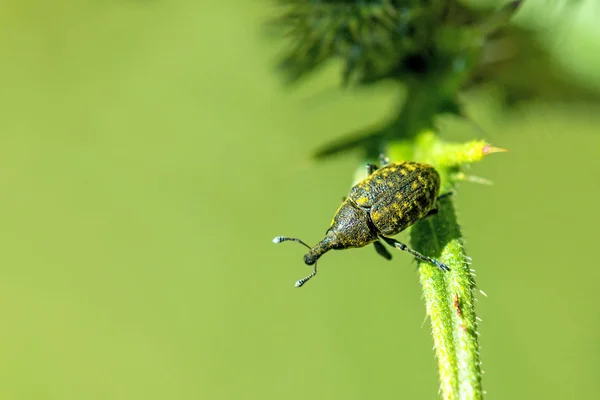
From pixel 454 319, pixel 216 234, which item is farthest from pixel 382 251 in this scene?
pixel 216 234

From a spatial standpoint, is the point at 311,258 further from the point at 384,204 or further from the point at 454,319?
the point at 454,319

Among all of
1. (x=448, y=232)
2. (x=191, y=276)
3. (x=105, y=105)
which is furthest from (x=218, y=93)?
(x=448, y=232)

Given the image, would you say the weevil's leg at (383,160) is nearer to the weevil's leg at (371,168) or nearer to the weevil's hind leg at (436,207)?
the weevil's leg at (371,168)

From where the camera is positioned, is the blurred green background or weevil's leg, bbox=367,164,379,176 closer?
weevil's leg, bbox=367,164,379,176

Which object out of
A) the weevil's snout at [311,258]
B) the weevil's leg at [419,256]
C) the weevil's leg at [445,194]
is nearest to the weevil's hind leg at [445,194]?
the weevil's leg at [445,194]

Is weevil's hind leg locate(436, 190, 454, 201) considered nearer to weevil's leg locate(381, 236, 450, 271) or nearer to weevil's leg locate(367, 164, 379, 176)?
weevil's leg locate(381, 236, 450, 271)

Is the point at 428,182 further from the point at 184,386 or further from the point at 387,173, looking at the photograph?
the point at 184,386

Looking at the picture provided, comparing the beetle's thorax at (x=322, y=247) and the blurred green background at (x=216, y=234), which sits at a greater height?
the blurred green background at (x=216, y=234)

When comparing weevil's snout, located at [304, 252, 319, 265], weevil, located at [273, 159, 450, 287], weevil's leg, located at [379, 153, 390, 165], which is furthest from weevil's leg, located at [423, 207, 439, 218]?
weevil's snout, located at [304, 252, 319, 265]
